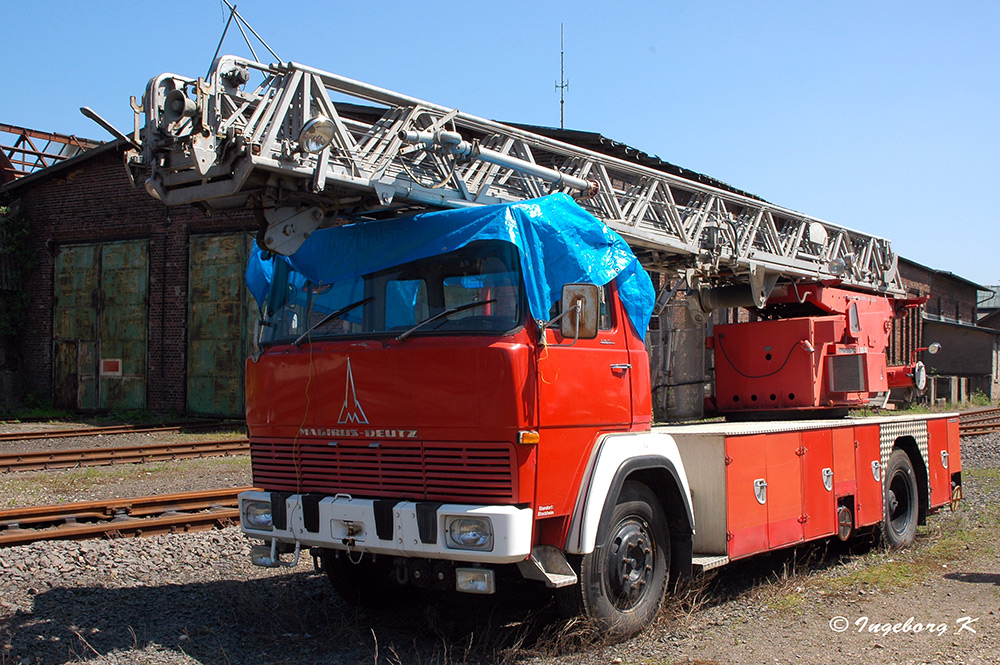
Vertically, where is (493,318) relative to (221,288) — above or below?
below

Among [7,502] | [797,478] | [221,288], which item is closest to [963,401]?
[221,288]

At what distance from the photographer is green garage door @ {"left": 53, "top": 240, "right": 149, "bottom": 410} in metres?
25.7

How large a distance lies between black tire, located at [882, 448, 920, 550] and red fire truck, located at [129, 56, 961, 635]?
7.97 feet

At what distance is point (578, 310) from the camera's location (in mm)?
5441

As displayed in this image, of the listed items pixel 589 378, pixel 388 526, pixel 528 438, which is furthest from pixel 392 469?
pixel 589 378

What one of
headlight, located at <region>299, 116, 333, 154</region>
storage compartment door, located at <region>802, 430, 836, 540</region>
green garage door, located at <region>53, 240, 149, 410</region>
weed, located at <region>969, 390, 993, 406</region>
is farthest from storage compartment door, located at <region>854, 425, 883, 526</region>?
weed, located at <region>969, 390, 993, 406</region>

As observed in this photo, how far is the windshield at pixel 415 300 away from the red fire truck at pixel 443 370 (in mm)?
14

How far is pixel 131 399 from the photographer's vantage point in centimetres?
Answer: 2573

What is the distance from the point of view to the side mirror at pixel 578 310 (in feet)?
17.9

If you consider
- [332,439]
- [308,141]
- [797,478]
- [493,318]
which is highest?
[308,141]

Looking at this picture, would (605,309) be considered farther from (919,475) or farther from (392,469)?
(919,475)

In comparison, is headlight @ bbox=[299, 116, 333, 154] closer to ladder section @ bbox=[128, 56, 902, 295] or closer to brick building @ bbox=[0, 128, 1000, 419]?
ladder section @ bbox=[128, 56, 902, 295]

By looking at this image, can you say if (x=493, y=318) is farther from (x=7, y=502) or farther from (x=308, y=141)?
(x=7, y=502)

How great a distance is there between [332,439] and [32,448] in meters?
14.0
